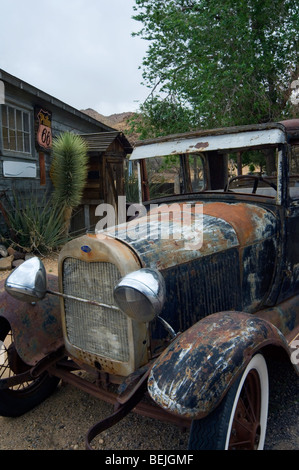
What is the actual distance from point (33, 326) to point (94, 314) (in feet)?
1.97

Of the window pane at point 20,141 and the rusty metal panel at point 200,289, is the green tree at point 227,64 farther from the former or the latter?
the rusty metal panel at point 200,289

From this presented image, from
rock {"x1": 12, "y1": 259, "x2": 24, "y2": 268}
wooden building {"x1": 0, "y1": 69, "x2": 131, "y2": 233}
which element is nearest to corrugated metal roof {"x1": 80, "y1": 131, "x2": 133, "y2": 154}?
wooden building {"x1": 0, "y1": 69, "x2": 131, "y2": 233}

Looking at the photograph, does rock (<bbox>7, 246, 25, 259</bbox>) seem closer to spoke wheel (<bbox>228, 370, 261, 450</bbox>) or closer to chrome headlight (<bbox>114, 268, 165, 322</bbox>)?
chrome headlight (<bbox>114, 268, 165, 322</bbox>)

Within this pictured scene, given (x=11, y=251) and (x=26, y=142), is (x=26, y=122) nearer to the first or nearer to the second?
(x=26, y=142)

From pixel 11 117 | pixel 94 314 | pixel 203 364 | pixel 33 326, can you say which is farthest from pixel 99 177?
pixel 203 364

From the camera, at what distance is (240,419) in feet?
7.04

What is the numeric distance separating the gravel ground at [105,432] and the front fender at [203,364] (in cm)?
80

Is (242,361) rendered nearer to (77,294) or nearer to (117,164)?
(77,294)

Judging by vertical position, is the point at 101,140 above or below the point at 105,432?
above

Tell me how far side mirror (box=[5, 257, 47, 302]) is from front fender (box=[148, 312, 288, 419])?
980 mm

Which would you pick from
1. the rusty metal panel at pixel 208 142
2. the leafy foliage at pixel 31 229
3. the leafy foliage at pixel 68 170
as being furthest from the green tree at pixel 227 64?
the rusty metal panel at pixel 208 142

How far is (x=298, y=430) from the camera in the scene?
8.38ft

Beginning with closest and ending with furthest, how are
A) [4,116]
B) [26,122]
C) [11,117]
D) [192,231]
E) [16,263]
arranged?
[192,231] < [16,263] < [4,116] < [11,117] < [26,122]

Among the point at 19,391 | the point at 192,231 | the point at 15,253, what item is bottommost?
the point at 19,391
